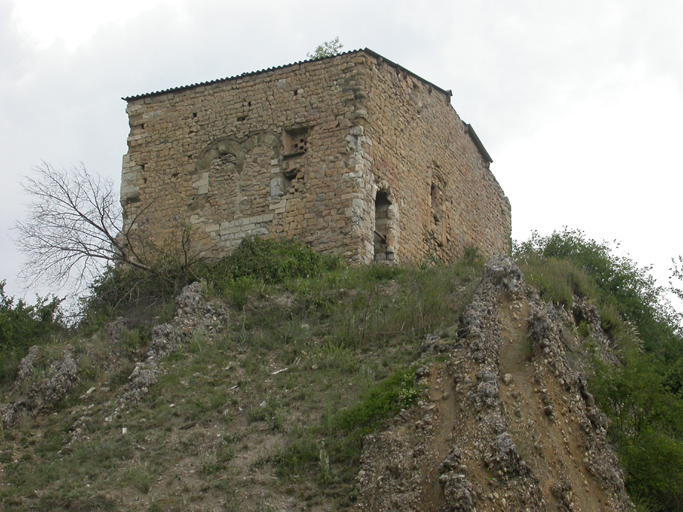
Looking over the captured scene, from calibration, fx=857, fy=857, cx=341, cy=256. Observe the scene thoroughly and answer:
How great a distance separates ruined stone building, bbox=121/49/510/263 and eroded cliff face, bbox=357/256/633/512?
210 inches

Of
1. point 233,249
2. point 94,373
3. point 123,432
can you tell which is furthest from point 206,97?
point 123,432

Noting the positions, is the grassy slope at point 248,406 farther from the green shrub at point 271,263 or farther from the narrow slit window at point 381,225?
the narrow slit window at point 381,225

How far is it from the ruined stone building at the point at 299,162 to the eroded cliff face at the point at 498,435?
5.34m

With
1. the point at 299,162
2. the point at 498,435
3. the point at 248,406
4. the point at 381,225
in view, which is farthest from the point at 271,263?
the point at 498,435

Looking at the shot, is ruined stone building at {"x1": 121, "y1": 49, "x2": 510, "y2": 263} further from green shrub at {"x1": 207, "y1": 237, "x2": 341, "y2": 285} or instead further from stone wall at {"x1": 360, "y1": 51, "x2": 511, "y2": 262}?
green shrub at {"x1": 207, "y1": 237, "x2": 341, "y2": 285}

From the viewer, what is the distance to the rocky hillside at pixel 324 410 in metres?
8.04

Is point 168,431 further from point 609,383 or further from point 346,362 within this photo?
point 609,383

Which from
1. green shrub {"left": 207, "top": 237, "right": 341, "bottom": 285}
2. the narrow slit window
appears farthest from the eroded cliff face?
the narrow slit window

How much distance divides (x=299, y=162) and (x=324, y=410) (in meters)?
7.07

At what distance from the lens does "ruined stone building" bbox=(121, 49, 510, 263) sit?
602 inches

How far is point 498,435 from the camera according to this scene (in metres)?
7.97

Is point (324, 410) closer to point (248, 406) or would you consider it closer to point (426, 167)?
point (248, 406)

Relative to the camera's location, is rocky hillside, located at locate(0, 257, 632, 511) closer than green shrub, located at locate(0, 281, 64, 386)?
Yes

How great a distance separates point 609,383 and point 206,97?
399 inches
